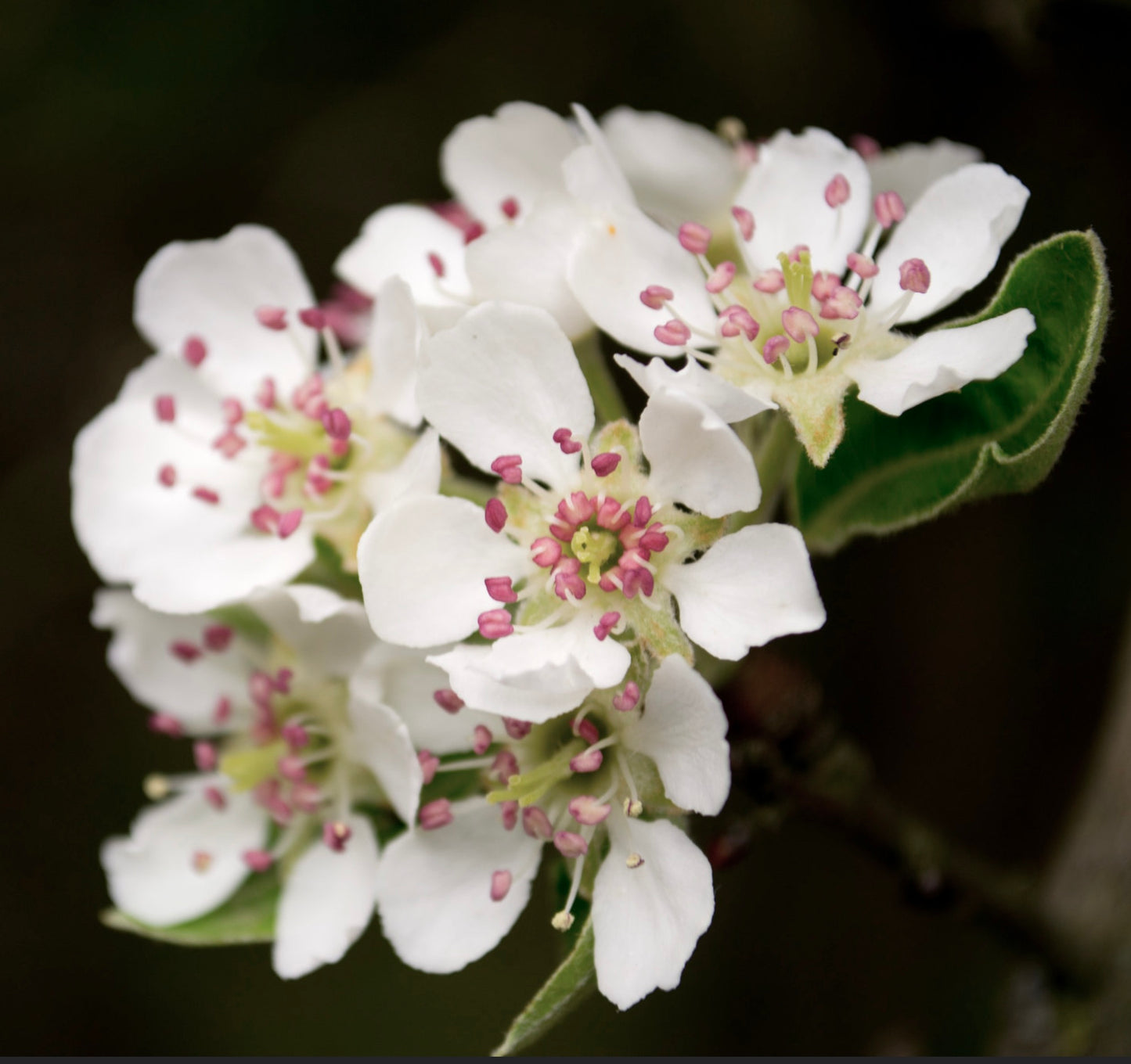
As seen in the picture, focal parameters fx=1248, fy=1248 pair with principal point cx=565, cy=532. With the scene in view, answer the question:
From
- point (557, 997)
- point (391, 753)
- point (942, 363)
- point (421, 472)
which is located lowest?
point (557, 997)

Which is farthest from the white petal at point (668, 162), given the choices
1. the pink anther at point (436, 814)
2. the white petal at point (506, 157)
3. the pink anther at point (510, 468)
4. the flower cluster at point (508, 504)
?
the pink anther at point (436, 814)

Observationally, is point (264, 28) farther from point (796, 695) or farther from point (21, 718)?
point (796, 695)

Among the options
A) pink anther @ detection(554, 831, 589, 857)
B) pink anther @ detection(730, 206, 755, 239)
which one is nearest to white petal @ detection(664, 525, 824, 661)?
pink anther @ detection(554, 831, 589, 857)

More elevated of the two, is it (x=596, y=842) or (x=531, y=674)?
(x=531, y=674)

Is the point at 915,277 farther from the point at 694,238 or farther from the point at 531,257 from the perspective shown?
the point at 531,257

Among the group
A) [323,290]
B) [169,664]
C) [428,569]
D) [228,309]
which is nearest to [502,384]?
[428,569]

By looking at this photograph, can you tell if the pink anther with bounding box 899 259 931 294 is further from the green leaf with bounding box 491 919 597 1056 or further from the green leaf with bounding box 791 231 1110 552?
the green leaf with bounding box 491 919 597 1056
